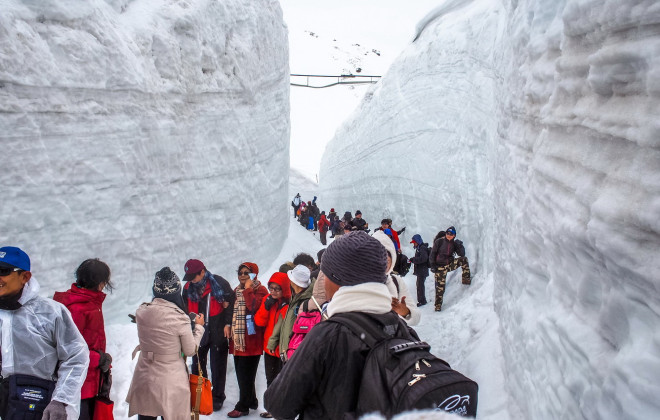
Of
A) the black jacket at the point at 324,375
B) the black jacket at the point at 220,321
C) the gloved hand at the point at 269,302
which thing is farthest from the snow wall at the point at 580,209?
the black jacket at the point at 220,321

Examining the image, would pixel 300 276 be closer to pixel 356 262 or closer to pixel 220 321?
pixel 220 321

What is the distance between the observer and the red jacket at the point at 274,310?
430 cm

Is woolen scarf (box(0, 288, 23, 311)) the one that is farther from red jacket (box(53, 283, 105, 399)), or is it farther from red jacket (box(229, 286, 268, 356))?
red jacket (box(229, 286, 268, 356))

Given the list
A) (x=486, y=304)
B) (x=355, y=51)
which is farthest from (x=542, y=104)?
(x=355, y=51)

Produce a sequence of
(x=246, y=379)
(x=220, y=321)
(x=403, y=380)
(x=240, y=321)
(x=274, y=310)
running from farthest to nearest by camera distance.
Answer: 1. (x=220, y=321)
2. (x=246, y=379)
3. (x=240, y=321)
4. (x=274, y=310)
5. (x=403, y=380)

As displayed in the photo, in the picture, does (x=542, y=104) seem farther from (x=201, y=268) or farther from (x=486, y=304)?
(x=486, y=304)

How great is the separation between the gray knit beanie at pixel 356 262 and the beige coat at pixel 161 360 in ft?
6.52

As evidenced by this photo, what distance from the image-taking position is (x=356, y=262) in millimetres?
1802

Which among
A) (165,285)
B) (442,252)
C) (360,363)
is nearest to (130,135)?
(165,285)

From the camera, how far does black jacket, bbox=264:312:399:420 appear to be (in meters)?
1.59

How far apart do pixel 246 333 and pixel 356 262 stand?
304 centimetres

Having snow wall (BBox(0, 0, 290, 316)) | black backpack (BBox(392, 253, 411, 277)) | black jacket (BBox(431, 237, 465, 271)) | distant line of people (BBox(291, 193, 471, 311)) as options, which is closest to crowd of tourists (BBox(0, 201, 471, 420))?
snow wall (BBox(0, 0, 290, 316))

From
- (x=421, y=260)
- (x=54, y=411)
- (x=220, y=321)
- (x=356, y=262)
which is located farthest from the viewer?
(x=421, y=260)

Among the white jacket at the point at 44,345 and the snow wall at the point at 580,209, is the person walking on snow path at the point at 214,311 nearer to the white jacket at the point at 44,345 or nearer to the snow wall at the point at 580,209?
the white jacket at the point at 44,345
